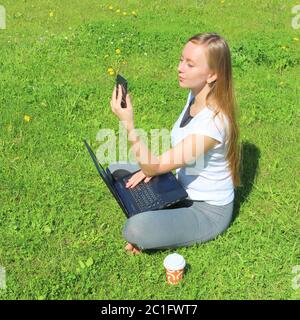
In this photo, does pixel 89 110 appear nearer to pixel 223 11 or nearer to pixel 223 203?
pixel 223 203

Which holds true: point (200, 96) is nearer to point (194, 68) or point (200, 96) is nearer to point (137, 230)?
point (194, 68)

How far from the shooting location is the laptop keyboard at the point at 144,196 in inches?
148

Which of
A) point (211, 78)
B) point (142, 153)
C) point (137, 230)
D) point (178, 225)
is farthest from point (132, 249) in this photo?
point (211, 78)

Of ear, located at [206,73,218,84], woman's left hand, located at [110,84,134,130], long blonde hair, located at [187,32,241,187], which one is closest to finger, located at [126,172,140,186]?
woman's left hand, located at [110,84,134,130]

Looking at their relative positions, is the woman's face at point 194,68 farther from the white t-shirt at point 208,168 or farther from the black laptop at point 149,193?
the black laptop at point 149,193

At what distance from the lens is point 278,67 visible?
22.6 feet

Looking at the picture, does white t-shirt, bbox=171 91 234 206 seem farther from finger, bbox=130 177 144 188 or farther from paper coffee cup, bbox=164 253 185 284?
paper coffee cup, bbox=164 253 185 284

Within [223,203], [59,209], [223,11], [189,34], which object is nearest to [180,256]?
[223,203]

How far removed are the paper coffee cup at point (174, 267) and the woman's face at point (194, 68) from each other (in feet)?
3.97

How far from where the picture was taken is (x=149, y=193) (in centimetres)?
384

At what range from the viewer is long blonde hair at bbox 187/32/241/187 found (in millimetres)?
3451

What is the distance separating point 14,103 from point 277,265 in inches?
136

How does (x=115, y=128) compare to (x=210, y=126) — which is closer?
(x=210, y=126)

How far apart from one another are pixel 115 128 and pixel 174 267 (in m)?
2.32
